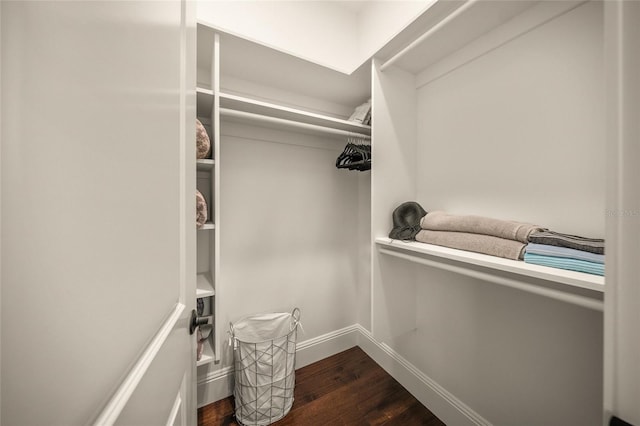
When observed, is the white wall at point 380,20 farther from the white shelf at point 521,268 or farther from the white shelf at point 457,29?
the white shelf at point 521,268

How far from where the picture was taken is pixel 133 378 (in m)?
0.34

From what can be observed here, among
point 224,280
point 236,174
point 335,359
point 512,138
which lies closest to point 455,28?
point 512,138

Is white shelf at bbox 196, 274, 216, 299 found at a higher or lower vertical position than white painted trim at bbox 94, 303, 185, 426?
lower

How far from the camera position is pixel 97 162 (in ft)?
0.91

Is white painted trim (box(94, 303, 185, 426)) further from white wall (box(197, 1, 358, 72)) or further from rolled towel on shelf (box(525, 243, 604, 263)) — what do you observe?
white wall (box(197, 1, 358, 72))

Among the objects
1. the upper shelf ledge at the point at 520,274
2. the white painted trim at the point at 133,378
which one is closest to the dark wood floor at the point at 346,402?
the upper shelf ledge at the point at 520,274

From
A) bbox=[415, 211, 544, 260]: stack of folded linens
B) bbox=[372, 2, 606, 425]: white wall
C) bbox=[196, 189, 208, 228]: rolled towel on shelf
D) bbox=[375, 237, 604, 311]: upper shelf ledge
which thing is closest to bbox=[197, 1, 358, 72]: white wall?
bbox=[372, 2, 606, 425]: white wall

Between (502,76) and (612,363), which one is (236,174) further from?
(612,363)

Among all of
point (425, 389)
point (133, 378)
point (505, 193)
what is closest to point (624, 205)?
point (505, 193)

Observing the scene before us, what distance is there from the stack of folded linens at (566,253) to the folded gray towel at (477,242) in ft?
0.13

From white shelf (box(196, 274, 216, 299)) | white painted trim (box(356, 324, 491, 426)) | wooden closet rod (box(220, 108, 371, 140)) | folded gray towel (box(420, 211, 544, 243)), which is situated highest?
wooden closet rod (box(220, 108, 371, 140))

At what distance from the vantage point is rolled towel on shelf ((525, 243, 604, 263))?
64 cm

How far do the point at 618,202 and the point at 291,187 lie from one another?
4.68ft

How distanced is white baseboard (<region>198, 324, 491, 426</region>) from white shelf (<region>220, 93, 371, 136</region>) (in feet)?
5.01
